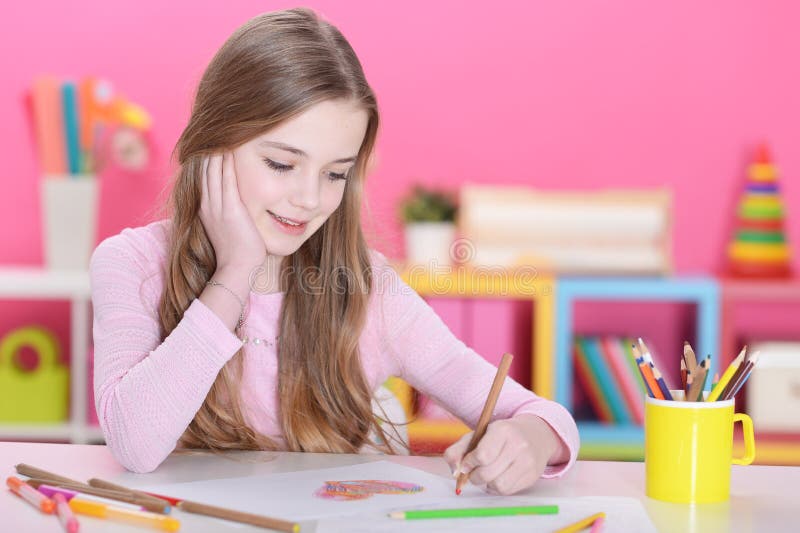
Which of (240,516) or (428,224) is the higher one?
(428,224)

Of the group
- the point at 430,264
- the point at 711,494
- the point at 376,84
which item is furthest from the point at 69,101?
the point at 711,494

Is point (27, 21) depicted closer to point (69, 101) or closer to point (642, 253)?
point (69, 101)

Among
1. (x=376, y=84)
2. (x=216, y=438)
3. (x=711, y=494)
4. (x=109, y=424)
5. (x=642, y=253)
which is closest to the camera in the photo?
(x=711, y=494)

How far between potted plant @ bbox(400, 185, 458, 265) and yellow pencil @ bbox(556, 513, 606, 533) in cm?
176

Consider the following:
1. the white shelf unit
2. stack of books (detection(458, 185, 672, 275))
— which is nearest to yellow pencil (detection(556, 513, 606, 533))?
stack of books (detection(458, 185, 672, 275))

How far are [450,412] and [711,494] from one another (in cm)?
44

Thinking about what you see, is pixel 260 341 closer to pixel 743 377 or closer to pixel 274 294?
pixel 274 294

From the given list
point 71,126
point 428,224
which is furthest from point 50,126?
point 428,224

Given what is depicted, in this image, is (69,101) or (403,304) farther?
(69,101)

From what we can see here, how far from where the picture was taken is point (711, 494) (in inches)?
35.9

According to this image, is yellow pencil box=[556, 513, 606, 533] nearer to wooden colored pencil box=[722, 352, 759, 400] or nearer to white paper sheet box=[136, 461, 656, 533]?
white paper sheet box=[136, 461, 656, 533]

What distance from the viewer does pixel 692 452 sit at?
0.91m

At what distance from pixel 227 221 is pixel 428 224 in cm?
142

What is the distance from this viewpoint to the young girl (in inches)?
42.0
